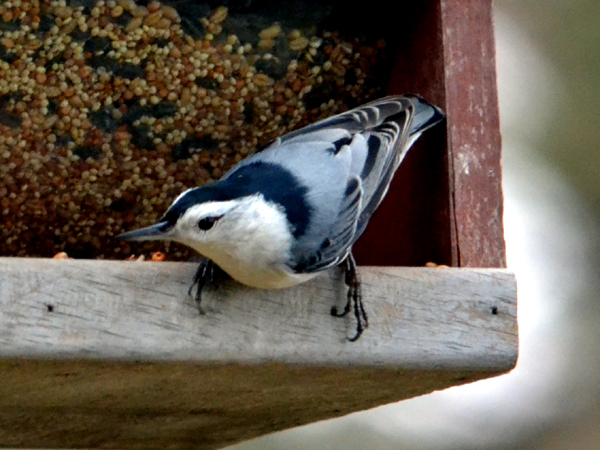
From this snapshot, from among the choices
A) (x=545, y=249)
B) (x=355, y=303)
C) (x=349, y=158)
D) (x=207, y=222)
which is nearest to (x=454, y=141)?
(x=349, y=158)

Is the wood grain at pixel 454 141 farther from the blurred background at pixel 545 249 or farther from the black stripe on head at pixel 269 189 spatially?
the blurred background at pixel 545 249

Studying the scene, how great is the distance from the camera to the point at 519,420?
3.49 metres

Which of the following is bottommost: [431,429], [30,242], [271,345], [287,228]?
[431,429]

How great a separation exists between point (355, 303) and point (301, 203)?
23 cm

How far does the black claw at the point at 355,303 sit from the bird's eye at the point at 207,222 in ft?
0.82

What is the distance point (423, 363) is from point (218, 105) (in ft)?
2.77

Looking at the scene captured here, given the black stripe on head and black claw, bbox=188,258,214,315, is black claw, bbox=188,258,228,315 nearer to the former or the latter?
black claw, bbox=188,258,214,315

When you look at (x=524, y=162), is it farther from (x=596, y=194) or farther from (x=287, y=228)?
(x=287, y=228)

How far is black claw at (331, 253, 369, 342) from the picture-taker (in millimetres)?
1683

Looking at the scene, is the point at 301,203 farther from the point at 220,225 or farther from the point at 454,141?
the point at 454,141

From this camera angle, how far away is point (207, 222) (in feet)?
5.52

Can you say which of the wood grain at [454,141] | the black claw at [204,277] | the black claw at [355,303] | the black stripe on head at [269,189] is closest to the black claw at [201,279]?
the black claw at [204,277]

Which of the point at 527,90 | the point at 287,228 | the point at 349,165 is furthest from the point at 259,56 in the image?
the point at 527,90

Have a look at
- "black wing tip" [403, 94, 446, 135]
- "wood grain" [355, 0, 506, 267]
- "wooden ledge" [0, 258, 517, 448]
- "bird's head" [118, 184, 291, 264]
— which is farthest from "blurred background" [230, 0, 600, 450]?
"bird's head" [118, 184, 291, 264]
